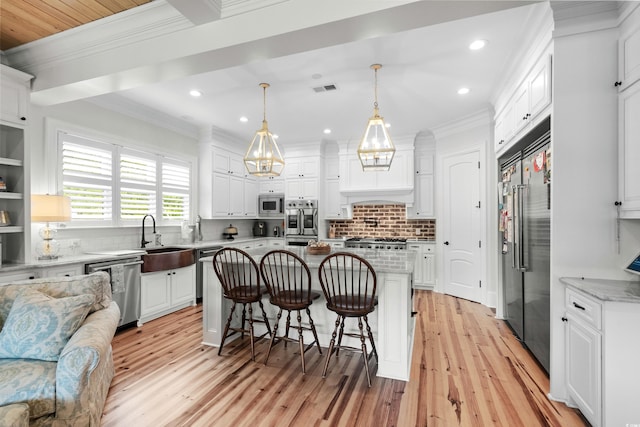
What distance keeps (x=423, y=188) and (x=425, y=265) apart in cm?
144

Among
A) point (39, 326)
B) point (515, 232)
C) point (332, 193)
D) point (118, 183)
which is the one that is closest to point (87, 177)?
point (118, 183)

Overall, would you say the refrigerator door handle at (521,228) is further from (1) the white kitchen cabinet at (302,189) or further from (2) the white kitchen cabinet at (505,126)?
(1) the white kitchen cabinet at (302,189)

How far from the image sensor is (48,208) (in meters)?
3.02

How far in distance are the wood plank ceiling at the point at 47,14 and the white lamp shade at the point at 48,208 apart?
1476 millimetres

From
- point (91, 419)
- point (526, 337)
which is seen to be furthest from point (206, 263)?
point (526, 337)

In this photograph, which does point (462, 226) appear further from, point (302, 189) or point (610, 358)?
point (610, 358)

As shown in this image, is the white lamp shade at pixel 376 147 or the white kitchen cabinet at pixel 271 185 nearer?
the white lamp shade at pixel 376 147

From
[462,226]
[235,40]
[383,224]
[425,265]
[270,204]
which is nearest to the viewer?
[235,40]

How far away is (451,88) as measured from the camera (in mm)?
3744

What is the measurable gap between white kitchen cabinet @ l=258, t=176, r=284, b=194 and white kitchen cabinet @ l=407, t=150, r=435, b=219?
2.81 m

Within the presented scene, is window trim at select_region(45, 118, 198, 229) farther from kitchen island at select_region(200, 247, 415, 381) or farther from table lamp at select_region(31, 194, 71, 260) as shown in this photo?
kitchen island at select_region(200, 247, 415, 381)

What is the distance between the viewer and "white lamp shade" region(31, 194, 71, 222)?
9.80ft

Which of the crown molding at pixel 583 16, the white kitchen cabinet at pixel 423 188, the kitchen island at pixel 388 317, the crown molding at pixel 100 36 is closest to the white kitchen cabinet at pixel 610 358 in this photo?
the kitchen island at pixel 388 317

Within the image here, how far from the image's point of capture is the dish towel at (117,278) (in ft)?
11.2
